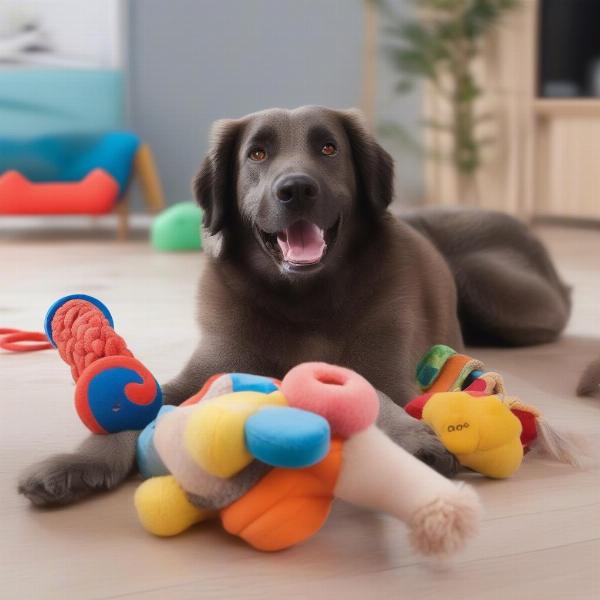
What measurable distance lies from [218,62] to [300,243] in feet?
17.4

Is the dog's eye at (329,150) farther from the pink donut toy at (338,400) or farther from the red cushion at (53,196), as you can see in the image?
the red cushion at (53,196)

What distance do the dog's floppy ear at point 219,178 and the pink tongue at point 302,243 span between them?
17cm

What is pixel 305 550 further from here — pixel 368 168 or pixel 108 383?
pixel 368 168

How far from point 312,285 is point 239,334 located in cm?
17

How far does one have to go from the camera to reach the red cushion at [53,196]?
204 inches

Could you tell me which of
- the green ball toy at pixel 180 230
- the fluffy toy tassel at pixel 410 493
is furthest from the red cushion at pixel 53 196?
the fluffy toy tassel at pixel 410 493

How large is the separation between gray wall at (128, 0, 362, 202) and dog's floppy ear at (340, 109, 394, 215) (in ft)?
15.9

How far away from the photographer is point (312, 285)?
1.80 m

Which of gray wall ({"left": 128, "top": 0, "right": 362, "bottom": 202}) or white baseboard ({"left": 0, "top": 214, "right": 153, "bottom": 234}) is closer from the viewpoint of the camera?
white baseboard ({"left": 0, "top": 214, "right": 153, "bottom": 234})

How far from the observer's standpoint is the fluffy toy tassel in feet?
3.59

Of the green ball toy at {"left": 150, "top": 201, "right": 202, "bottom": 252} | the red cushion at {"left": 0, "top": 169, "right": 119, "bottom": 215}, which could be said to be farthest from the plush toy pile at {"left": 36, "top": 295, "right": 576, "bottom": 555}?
the red cushion at {"left": 0, "top": 169, "right": 119, "bottom": 215}

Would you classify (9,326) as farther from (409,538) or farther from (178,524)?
(409,538)

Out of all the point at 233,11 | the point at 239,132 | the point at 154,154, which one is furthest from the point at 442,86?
the point at 239,132

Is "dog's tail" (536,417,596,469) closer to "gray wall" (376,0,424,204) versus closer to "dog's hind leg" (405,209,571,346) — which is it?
"dog's hind leg" (405,209,571,346)
